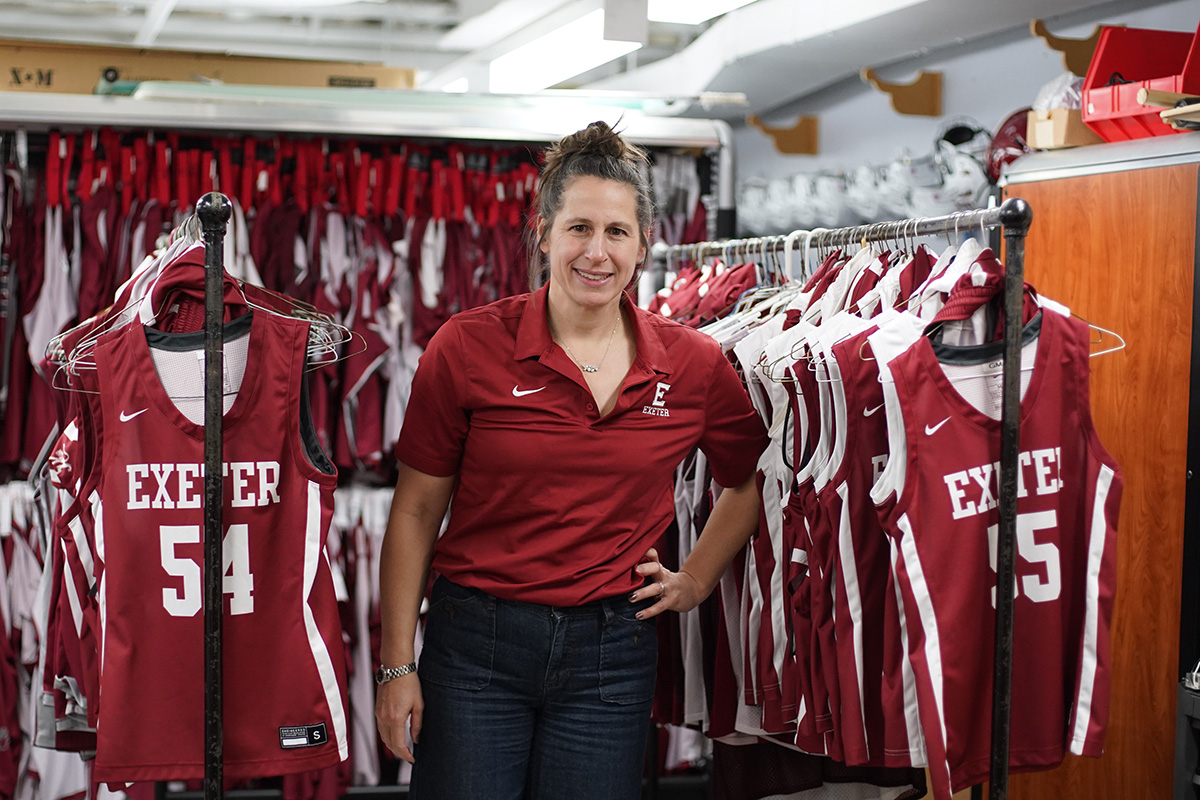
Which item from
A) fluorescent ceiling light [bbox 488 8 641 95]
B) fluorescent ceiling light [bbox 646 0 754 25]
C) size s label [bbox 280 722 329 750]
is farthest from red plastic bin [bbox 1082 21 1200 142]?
fluorescent ceiling light [bbox 488 8 641 95]

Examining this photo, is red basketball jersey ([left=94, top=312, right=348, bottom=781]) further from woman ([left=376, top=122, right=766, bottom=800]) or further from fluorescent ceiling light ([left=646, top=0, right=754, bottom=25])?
fluorescent ceiling light ([left=646, top=0, right=754, bottom=25])

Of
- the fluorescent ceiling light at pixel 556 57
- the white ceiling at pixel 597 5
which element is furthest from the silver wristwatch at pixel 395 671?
the fluorescent ceiling light at pixel 556 57

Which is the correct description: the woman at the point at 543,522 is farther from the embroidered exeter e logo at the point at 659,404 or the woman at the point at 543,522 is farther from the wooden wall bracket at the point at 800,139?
the wooden wall bracket at the point at 800,139

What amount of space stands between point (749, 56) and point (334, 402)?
3.69 metres

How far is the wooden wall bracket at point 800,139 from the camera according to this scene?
7328 millimetres

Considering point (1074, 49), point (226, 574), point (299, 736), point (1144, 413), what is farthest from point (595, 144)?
point (1074, 49)

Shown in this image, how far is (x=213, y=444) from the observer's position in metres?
1.83

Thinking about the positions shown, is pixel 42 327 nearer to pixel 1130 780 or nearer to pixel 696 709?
pixel 696 709

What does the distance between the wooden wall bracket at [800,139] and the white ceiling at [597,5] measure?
0.71 ft

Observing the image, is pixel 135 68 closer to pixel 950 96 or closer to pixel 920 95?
pixel 920 95

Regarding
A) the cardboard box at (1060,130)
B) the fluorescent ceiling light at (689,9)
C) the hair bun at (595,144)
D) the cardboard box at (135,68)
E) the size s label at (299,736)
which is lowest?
the size s label at (299,736)

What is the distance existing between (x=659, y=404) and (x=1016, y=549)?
2.21 feet

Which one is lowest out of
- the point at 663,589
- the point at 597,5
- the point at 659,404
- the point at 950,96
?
the point at 663,589

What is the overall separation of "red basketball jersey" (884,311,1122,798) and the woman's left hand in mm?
462
